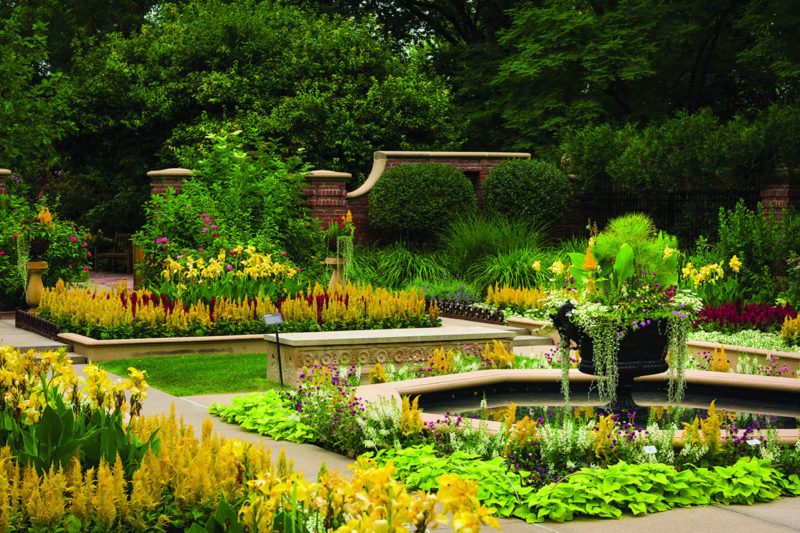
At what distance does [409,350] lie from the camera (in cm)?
1128

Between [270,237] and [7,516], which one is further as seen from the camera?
[270,237]

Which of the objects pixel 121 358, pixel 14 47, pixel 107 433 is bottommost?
pixel 121 358

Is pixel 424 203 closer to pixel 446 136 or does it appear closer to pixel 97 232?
pixel 446 136

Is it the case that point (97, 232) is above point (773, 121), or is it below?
below

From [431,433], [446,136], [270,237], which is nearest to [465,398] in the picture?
[431,433]

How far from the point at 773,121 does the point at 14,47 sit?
1979 centimetres

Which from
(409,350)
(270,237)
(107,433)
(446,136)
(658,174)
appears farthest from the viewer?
(446,136)

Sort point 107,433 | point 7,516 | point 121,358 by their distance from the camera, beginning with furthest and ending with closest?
point 121,358
point 107,433
point 7,516

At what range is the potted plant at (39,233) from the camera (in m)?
15.7

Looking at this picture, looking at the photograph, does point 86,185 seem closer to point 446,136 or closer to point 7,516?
point 446,136

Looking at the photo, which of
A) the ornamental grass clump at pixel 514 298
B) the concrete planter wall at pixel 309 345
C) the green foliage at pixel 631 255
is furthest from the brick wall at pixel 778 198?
the green foliage at pixel 631 255

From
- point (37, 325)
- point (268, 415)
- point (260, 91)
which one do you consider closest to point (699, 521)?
point (268, 415)

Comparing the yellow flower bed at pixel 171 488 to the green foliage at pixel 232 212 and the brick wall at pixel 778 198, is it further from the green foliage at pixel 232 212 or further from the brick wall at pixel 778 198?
the brick wall at pixel 778 198

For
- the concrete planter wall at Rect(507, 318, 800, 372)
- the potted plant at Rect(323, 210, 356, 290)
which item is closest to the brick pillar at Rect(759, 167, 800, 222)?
the concrete planter wall at Rect(507, 318, 800, 372)
